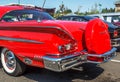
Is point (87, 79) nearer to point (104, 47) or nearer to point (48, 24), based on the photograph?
point (104, 47)

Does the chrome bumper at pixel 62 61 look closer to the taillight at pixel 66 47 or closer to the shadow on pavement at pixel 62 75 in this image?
the taillight at pixel 66 47

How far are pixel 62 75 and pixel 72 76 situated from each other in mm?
257

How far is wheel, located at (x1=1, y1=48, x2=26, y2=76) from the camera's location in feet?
20.0

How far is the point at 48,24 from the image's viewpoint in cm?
512

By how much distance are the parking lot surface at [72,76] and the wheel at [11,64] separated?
127mm

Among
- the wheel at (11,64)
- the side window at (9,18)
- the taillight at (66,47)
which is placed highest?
the side window at (9,18)

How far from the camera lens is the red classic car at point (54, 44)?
16.5 ft

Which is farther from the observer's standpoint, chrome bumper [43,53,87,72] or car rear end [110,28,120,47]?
car rear end [110,28,120,47]

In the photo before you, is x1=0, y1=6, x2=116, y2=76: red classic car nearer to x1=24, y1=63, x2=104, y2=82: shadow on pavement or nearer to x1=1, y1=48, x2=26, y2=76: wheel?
x1=1, y1=48, x2=26, y2=76: wheel

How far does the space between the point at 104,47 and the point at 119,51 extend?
487 centimetres

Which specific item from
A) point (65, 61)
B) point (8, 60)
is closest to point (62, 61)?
point (65, 61)

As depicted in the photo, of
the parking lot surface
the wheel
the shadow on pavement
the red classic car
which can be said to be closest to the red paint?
the red classic car

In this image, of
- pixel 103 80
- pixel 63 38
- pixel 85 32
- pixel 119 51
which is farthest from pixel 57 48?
pixel 119 51

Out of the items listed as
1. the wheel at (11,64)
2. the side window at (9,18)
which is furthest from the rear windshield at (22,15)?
the wheel at (11,64)
